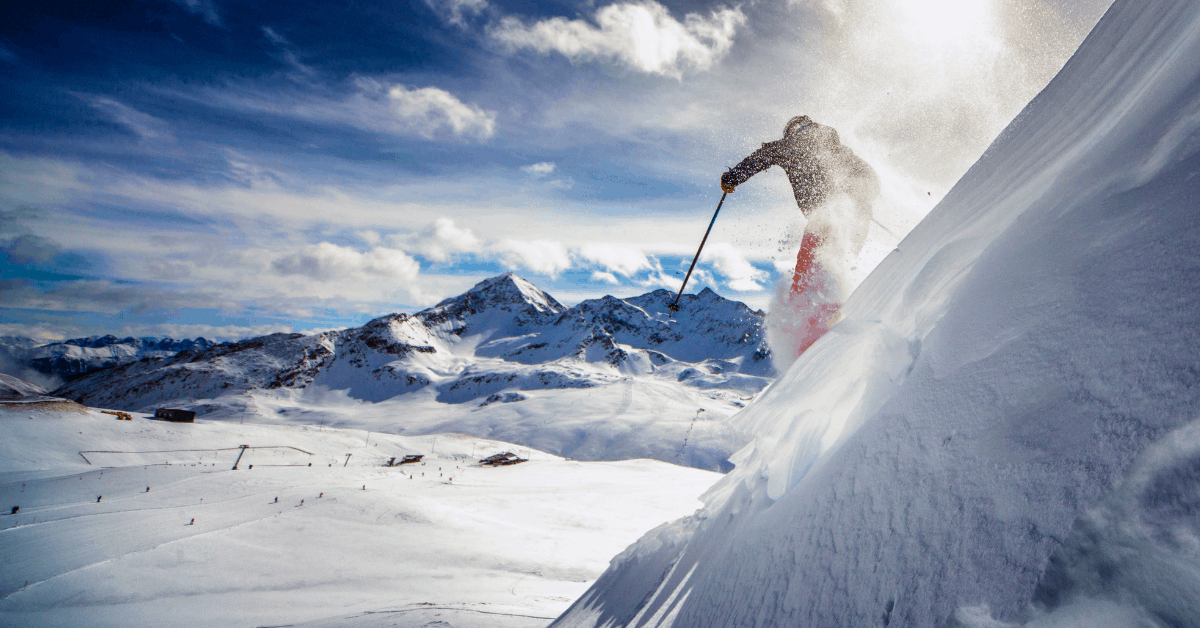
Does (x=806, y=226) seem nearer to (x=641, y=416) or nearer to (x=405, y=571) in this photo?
(x=405, y=571)

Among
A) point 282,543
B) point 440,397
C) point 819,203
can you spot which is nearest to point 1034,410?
point 819,203

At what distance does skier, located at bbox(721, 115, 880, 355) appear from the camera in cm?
798

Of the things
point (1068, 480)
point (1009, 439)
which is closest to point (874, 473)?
point (1009, 439)

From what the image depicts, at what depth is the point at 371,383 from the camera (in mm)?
181625

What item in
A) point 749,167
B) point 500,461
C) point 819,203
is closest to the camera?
point 819,203

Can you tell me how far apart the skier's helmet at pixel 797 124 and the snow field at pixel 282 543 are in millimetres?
10253

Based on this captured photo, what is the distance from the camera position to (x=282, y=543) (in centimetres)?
1448

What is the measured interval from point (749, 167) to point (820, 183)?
171 cm

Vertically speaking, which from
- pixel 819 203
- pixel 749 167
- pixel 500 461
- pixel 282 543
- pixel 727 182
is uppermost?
pixel 749 167

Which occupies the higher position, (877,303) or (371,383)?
(877,303)

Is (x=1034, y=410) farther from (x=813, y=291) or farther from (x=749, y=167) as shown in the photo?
(x=749, y=167)

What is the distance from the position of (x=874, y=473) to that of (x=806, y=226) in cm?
759

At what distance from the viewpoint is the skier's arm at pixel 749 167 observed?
10156mm

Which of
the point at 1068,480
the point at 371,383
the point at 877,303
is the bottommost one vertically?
the point at 371,383
